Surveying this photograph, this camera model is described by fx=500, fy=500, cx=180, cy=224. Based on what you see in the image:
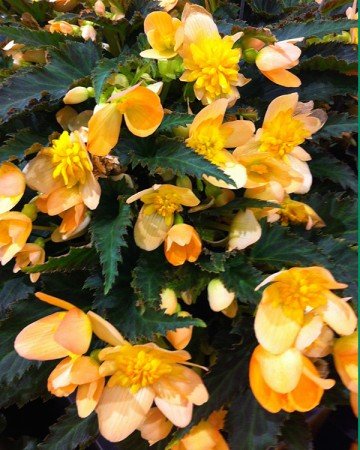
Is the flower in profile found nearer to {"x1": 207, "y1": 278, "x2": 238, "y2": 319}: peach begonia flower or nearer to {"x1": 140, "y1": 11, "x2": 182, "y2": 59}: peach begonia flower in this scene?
{"x1": 207, "y1": 278, "x2": 238, "y2": 319}: peach begonia flower

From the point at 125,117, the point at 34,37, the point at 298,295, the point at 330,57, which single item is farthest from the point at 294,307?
the point at 34,37

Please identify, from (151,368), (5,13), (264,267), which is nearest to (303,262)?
(264,267)

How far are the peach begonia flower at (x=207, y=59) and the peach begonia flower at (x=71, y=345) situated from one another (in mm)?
248

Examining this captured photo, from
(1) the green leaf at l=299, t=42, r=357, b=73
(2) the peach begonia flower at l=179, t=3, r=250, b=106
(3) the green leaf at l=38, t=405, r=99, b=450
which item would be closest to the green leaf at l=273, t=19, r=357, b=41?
(1) the green leaf at l=299, t=42, r=357, b=73

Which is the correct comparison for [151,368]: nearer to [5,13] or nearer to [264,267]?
[264,267]

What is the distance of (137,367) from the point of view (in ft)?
1.47

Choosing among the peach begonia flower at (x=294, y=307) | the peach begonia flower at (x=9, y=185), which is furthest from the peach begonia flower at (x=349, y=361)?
the peach begonia flower at (x=9, y=185)

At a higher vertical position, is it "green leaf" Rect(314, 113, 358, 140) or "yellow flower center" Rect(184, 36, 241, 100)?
"yellow flower center" Rect(184, 36, 241, 100)

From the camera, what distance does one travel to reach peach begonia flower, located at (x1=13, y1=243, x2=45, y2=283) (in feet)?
1.68

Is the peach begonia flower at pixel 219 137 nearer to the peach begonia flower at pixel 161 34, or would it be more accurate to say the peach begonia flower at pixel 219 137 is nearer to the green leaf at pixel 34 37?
the peach begonia flower at pixel 161 34

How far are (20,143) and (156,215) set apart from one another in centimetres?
18

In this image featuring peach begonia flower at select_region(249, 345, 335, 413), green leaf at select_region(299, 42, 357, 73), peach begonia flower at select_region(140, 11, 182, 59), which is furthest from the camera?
green leaf at select_region(299, 42, 357, 73)

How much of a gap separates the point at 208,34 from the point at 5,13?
430 millimetres

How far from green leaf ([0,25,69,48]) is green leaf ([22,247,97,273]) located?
282mm
